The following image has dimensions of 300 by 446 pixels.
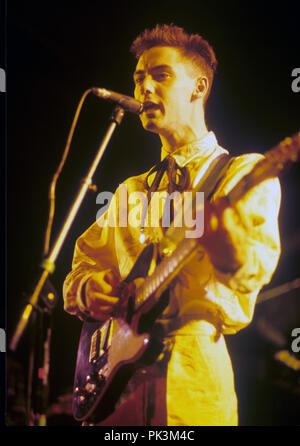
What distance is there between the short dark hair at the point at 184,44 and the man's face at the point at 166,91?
0.14 feet

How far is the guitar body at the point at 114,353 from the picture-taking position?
1.44 meters

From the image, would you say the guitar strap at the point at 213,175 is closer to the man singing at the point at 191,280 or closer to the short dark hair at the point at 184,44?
the man singing at the point at 191,280

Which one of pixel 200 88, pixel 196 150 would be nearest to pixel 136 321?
pixel 196 150

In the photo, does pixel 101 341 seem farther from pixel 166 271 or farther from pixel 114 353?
pixel 166 271

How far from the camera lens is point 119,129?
2.41 m

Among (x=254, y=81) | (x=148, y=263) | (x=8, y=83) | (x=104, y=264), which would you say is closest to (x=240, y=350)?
(x=104, y=264)

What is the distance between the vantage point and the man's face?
1.89 m

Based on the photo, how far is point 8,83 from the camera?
2.54 metres

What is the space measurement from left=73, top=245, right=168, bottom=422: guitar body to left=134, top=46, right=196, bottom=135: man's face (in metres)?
0.61

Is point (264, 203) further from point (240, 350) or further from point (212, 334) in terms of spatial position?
point (240, 350)

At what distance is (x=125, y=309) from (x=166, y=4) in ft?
5.47

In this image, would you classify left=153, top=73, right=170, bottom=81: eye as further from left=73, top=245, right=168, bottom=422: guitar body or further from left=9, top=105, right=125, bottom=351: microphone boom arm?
left=73, top=245, right=168, bottom=422: guitar body

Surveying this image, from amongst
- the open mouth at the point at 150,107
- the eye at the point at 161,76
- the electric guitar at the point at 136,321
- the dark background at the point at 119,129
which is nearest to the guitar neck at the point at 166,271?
the electric guitar at the point at 136,321

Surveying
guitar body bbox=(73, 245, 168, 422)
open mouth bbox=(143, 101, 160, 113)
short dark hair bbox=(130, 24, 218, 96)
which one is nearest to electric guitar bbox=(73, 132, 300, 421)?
guitar body bbox=(73, 245, 168, 422)
